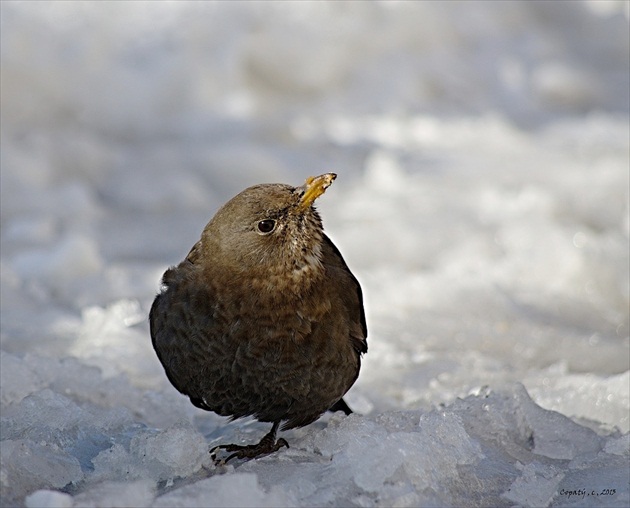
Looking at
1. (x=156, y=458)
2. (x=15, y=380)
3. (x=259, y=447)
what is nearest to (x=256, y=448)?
(x=259, y=447)

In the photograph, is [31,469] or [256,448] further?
[256,448]

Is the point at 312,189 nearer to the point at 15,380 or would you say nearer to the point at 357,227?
the point at 15,380

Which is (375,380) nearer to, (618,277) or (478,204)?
(618,277)

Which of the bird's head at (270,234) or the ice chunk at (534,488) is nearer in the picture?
the ice chunk at (534,488)

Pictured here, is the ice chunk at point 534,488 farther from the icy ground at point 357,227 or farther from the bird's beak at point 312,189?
the bird's beak at point 312,189

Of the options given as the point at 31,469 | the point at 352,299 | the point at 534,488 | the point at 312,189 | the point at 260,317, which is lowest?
the point at 534,488

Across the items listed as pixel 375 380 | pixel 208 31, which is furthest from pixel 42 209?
pixel 375 380

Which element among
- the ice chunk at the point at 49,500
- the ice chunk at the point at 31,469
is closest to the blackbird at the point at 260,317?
the ice chunk at the point at 31,469
